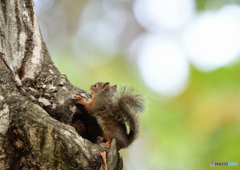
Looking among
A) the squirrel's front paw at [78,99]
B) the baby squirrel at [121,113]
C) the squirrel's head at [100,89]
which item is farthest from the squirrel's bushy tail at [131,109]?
the squirrel's head at [100,89]

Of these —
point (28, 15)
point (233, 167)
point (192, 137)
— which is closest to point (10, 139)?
point (28, 15)

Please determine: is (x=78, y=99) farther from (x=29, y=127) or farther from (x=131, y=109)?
(x=29, y=127)

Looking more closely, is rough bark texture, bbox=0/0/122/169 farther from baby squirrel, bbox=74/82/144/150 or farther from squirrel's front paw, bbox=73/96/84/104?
baby squirrel, bbox=74/82/144/150

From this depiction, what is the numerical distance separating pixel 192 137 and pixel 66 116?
265cm

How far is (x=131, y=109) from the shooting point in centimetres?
231

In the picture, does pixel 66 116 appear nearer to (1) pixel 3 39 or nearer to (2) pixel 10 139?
(2) pixel 10 139

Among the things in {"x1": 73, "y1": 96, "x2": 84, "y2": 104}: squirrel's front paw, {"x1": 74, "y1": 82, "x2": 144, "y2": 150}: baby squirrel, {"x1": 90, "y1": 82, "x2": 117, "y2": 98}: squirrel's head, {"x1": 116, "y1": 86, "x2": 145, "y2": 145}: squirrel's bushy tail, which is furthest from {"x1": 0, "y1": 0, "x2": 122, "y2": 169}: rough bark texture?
{"x1": 90, "y1": 82, "x2": 117, "y2": 98}: squirrel's head

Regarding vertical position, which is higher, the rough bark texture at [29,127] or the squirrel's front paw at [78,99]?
the squirrel's front paw at [78,99]

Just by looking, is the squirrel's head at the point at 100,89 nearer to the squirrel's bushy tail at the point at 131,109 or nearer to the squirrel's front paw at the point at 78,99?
the squirrel's bushy tail at the point at 131,109

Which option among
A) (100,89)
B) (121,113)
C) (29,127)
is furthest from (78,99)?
(100,89)

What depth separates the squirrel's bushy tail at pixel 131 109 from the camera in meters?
2.28

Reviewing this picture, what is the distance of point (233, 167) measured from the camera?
3.16 m

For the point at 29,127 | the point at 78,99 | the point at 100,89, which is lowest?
the point at 29,127

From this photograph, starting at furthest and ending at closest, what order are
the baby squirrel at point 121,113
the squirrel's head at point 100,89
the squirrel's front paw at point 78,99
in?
the squirrel's head at point 100,89
the baby squirrel at point 121,113
the squirrel's front paw at point 78,99
